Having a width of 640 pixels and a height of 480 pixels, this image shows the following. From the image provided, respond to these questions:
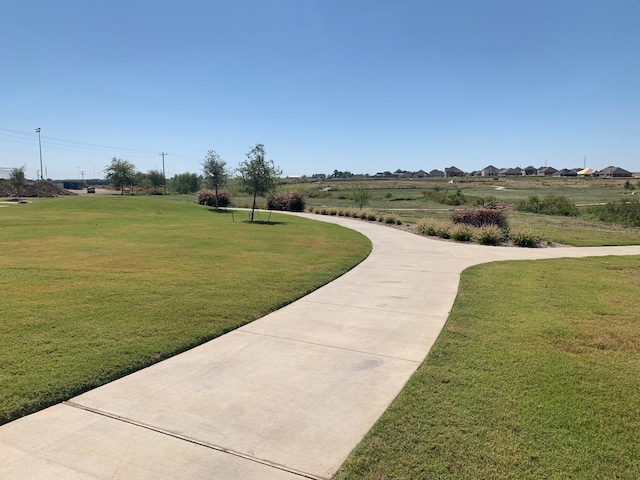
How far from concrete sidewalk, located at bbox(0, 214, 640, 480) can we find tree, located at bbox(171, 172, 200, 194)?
71.3 m

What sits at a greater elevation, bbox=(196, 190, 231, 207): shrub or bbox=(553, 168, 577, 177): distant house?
bbox=(553, 168, 577, 177): distant house

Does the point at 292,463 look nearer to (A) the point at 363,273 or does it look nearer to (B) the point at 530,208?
(A) the point at 363,273

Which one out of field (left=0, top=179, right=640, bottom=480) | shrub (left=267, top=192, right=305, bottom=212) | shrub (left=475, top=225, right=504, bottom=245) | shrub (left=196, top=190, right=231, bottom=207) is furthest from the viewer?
shrub (left=196, top=190, right=231, bottom=207)

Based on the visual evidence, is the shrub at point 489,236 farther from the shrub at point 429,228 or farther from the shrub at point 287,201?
the shrub at point 287,201

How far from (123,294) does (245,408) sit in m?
4.47

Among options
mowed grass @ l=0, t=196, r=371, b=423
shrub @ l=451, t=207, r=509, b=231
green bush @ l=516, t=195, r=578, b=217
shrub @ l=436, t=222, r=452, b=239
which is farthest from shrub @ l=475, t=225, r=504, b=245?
green bush @ l=516, t=195, r=578, b=217

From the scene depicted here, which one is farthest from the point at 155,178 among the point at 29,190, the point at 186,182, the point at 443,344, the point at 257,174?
the point at 443,344

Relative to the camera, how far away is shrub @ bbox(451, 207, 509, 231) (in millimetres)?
18219

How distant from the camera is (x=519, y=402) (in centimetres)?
396

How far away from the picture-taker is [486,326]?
6191mm

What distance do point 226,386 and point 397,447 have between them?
182cm

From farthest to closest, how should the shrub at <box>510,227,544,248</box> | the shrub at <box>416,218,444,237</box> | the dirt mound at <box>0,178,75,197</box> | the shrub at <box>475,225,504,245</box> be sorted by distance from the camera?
the dirt mound at <box>0,178,75,197</box> < the shrub at <box>416,218,444,237</box> < the shrub at <box>475,225,504,245</box> < the shrub at <box>510,227,544,248</box>

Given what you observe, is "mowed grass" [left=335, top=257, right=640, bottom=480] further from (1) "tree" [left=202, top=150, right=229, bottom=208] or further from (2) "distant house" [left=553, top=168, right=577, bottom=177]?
(2) "distant house" [left=553, top=168, right=577, bottom=177]

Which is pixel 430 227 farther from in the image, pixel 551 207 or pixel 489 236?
pixel 551 207
